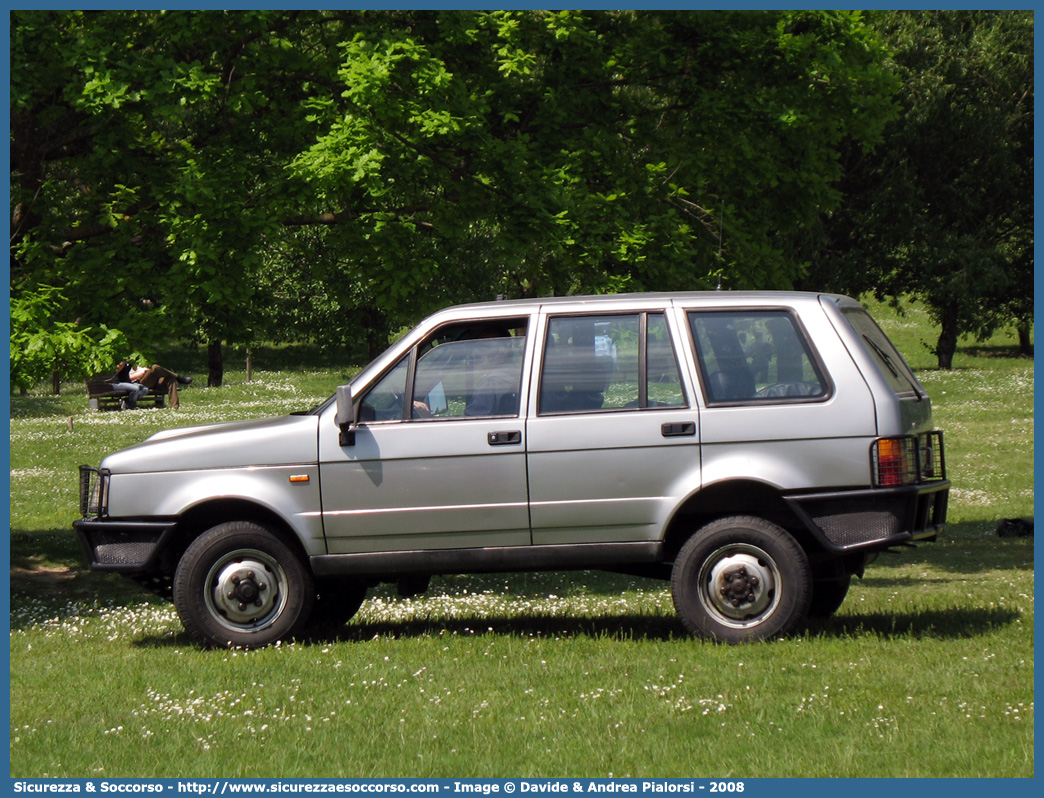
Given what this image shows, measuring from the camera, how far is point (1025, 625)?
886 cm

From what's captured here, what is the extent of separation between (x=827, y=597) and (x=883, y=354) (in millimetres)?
1824

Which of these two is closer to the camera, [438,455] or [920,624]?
[438,455]

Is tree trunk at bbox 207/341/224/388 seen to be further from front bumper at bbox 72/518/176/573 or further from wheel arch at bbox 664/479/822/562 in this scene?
wheel arch at bbox 664/479/822/562

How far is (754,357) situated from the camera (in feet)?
27.5

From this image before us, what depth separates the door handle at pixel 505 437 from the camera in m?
8.25

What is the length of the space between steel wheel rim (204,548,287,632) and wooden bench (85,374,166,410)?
87.5 feet

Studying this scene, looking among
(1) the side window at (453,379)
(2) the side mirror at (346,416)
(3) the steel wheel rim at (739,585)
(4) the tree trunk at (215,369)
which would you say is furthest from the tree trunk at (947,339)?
(2) the side mirror at (346,416)

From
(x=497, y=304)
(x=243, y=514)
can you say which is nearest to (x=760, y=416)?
(x=497, y=304)

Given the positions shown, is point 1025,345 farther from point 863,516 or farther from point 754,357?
point 863,516

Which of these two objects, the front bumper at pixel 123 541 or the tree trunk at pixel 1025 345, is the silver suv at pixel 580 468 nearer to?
the front bumper at pixel 123 541

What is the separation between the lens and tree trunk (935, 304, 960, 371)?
47.0m

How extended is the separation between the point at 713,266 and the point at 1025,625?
803 cm

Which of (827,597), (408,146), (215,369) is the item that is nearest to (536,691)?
(827,597)

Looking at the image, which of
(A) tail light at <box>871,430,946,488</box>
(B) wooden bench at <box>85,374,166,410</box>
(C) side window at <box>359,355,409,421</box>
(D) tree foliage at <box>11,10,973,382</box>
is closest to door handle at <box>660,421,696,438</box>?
(A) tail light at <box>871,430,946,488</box>
